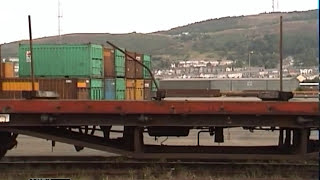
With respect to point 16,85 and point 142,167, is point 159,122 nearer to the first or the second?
point 142,167

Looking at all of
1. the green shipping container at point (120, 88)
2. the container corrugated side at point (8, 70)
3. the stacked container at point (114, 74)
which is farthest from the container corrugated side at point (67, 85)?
the green shipping container at point (120, 88)

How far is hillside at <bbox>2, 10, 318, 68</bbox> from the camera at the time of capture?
18277 mm

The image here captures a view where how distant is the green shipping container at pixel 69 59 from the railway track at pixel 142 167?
9.28 metres

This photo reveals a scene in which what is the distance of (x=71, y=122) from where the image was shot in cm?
724

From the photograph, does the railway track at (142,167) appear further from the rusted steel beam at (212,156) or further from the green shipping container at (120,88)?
the green shipping container at (120,88)

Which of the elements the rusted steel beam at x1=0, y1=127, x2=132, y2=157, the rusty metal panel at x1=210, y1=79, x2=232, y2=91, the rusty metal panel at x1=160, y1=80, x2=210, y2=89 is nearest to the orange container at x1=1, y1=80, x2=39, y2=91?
the rusted steel beam at x1=0, y1=127, x2=132, y2=157

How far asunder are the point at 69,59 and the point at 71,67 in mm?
343

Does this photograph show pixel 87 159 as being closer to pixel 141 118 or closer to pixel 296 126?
pixel 141 118

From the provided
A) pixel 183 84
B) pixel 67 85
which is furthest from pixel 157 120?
pixel 183 84

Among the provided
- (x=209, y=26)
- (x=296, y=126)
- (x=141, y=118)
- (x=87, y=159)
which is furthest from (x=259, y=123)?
(x=209, y=26)

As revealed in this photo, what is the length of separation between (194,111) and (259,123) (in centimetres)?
106

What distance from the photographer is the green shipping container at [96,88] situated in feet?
62.3

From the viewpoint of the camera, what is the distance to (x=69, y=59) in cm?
1881

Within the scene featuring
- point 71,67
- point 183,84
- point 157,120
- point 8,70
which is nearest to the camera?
point 157,120
